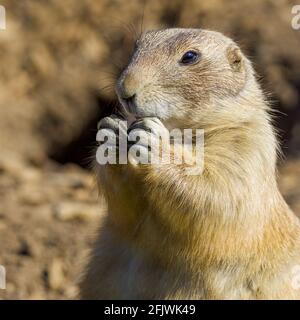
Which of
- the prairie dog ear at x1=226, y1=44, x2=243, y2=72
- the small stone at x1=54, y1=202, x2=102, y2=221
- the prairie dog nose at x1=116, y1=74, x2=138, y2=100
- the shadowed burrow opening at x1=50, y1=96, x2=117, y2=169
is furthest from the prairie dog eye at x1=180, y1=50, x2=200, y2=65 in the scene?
the shadowed burrow opening at x1=50, y1=96, x2=117, y2=169

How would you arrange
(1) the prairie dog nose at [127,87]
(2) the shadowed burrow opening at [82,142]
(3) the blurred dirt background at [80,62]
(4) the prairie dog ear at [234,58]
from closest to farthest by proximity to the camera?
(1) the prairie dog nose at [127,87], (4) the prairie dog ear at [234,58], (3) the blurred dirt background at [80,62], (2) the shadowed burrow opening at [82,142]

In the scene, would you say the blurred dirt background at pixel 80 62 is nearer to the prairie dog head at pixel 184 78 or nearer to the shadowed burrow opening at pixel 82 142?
the shadowed burrow opening at pixel 82 142

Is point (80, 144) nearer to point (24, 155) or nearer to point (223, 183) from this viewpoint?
point (24, 155)

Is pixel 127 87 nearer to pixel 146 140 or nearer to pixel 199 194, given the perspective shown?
pixel 146 140

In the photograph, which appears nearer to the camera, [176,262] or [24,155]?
[176,262]

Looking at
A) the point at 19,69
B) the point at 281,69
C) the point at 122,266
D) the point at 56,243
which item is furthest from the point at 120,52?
the point at 122,266

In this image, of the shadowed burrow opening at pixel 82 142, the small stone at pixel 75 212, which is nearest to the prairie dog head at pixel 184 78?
the small stone at pixel 75 212

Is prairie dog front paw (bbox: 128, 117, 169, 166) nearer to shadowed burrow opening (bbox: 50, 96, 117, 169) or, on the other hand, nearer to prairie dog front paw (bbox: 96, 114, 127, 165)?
prairie dog front paw (bbox: 96, 114, 127, 165)
